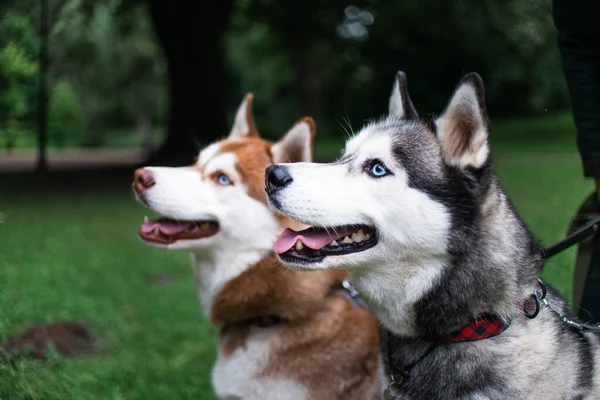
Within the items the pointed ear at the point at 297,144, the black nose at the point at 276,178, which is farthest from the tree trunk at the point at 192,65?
the black nose at the point at 276,178

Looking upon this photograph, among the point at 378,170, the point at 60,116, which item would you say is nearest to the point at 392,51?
the point at 60,116

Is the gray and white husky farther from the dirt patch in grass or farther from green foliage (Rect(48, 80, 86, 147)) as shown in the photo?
green foliage (Rect(48, 80, 86, 147))

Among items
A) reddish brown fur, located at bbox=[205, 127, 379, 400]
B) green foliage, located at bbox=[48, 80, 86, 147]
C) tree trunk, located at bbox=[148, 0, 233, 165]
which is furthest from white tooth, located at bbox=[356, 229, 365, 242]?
tree trunk, located at bbox=[148, 0, 233, 165]

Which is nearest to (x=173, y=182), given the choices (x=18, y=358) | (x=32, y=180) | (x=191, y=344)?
(x=18, y=358)

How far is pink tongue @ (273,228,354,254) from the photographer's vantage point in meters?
2.53

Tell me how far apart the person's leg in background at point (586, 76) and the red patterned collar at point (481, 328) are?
918 mm

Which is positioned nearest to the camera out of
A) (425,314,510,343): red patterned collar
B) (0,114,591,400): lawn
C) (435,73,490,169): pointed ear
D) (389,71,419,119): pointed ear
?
(435,73,490,169): pointed ear

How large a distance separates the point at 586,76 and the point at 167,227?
2.22 metres

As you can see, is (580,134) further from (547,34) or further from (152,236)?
(547,34)

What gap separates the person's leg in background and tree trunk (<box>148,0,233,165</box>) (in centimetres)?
1325

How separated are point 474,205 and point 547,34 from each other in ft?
72.0

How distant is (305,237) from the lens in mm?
2605

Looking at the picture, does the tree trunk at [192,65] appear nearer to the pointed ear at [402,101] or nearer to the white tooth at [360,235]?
the pointed ear at [402,101]

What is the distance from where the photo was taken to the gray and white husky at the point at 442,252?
7.94 feet
